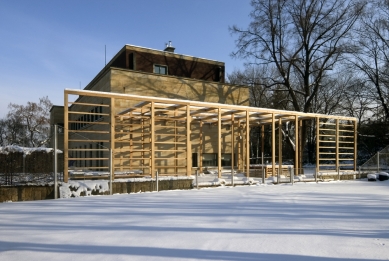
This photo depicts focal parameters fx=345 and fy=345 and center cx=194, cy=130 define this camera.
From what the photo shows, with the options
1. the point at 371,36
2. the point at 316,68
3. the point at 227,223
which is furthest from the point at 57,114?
the point at 227,223

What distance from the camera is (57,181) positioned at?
13555mm

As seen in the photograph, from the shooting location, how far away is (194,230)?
7.63 meters

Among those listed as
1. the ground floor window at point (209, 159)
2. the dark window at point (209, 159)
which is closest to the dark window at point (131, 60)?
the ground floor window at point (209, 159)

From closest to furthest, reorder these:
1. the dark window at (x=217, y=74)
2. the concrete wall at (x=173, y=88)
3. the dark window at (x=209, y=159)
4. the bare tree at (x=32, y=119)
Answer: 1. the concrete wall at (x=173, y=88)
2. the dark window at (x=209, y=159)
3. the dark window at (x=217, y=74)
4. the bare tree at (x=32, y=119)

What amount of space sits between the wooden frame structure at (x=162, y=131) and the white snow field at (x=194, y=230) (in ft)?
17.0

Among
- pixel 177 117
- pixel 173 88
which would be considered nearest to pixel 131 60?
pixel 173 88

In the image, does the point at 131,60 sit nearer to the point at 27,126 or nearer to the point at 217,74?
the point at 217,74

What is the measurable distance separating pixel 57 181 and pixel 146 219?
20.5 ft

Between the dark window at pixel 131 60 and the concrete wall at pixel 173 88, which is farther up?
the dark window at pixel 131 60

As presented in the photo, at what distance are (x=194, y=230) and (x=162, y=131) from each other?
18.2 m

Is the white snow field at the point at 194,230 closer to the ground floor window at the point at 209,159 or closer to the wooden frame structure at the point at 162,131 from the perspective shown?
the wooden frame structure at the point at 162,131

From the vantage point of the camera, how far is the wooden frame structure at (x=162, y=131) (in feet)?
53.9

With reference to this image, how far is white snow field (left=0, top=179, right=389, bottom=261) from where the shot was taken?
593cm

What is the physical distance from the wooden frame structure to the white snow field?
517cm
